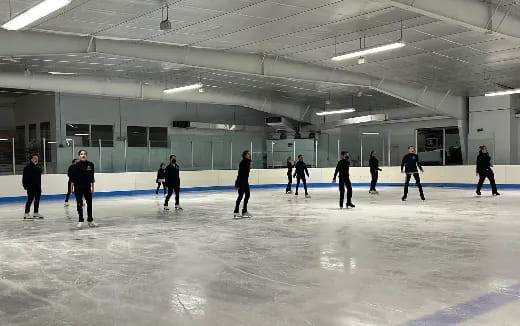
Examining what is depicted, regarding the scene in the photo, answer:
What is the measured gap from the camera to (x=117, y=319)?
382 cm

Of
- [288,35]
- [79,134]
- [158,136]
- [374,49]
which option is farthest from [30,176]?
[158,136]

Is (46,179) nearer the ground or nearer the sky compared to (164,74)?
nearer the ground

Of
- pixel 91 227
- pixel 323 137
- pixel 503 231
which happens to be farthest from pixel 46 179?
pixel 503 231

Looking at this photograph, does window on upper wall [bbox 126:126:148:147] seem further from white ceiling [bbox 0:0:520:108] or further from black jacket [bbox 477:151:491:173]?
black jacket [bbox 477:151:491:173]

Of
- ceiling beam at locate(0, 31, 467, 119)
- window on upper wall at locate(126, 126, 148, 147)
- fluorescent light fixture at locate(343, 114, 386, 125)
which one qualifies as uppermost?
ceiling beam at locate(0, 31, 467, 119)

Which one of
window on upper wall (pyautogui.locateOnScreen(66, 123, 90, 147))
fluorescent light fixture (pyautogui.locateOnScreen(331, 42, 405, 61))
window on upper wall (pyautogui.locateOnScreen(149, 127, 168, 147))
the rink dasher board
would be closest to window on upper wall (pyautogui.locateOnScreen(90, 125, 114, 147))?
window on upper wall (pyautogui.locateOnScreen(66, 123, 90, 147))

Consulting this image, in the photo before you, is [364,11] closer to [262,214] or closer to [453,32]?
[453,32]

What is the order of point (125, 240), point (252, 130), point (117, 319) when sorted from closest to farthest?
point (117, 319), point (125, 240), point (252, 130)

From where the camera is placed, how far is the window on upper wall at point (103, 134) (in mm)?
21391

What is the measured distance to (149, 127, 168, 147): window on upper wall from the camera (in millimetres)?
24103

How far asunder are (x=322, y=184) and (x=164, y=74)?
1099 cm

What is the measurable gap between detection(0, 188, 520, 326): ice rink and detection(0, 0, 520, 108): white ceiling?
4431 mm

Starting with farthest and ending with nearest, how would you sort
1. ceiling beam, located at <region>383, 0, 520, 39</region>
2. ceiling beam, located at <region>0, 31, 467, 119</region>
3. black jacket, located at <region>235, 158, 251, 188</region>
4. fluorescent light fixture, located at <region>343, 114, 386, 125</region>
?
fluorescent light fixture, located at <region>343, 114, 386, 125</region>
ceiling beam, located at <region>0, 31, 467, 119</region>
black jacket, located at <region>235, 158, 251, 188</region>
ceiling beam, located at <region>383, 0, 520, 39</region>

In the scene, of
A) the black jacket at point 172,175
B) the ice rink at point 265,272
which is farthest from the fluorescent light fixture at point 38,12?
the black jacket at point 172,175
